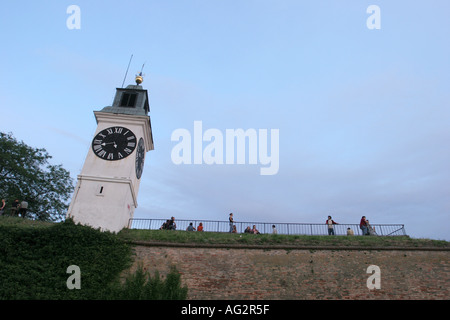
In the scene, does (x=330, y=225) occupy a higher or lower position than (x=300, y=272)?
higher

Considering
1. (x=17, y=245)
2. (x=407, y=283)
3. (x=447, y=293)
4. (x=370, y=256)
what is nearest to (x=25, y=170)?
(x=17, y=245)

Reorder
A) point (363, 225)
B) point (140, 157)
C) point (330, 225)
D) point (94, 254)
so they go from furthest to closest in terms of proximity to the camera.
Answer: point (140, 157) → point (363, 225) → point (330, 225) → point (94, 254)

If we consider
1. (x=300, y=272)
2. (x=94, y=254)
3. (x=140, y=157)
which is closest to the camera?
(x=94, y=254)

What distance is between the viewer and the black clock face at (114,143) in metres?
20.2

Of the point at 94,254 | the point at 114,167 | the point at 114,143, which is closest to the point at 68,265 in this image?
the point at 94,254

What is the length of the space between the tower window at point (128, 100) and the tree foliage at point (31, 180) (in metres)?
12.1

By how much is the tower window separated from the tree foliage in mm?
12072

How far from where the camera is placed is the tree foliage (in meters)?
27.6

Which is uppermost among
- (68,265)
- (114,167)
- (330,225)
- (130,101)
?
(130,101)

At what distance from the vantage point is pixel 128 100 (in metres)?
23.4

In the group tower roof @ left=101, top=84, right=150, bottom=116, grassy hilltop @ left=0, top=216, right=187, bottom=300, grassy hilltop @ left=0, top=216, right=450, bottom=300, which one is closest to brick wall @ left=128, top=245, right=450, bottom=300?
grassy hilltop @ left=0, top=216, right=450, bottom=300

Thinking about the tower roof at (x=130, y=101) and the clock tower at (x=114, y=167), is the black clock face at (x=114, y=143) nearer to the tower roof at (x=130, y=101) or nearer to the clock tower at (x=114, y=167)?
the clock tower at (x=114, y=167)

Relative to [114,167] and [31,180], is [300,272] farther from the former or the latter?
[31,180]

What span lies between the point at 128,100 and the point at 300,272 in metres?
16.1
